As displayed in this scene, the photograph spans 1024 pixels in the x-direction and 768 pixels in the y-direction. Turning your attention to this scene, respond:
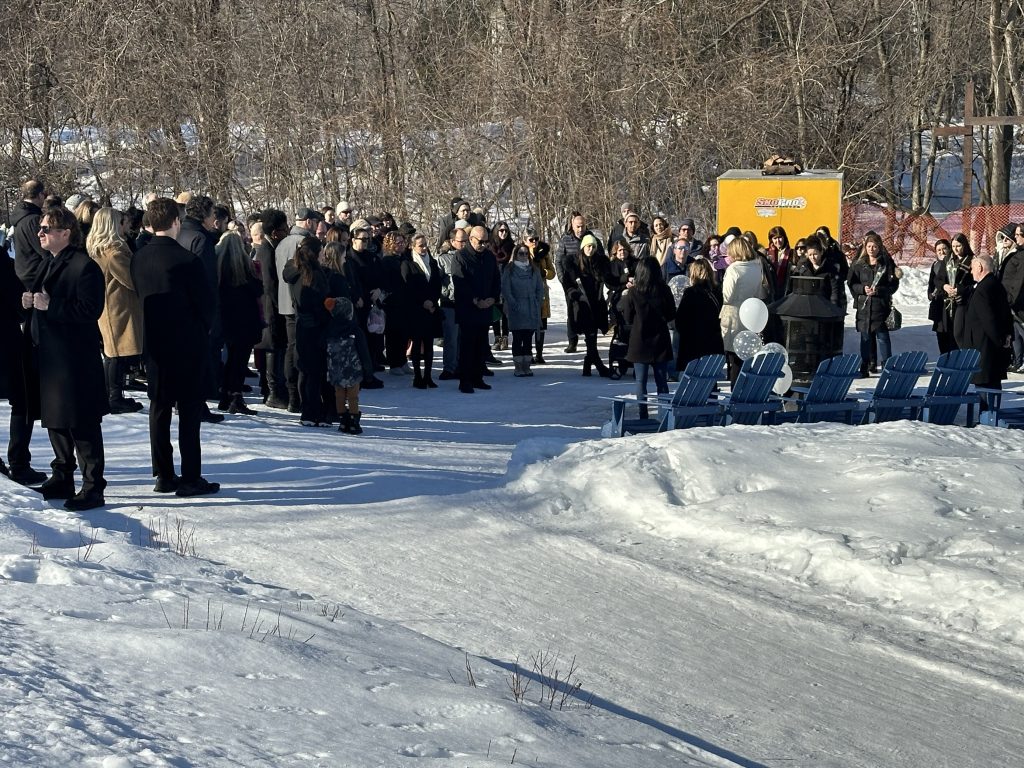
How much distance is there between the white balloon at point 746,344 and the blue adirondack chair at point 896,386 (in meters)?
1.62

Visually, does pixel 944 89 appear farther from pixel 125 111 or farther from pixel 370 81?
pixel 125 111

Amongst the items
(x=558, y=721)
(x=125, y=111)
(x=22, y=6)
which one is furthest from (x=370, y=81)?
(x=558, y=721)

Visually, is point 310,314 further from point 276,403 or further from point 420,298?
point 420,298

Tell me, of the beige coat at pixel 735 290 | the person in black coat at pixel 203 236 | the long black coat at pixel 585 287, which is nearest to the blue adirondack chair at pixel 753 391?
the beige coat at pixel 735 290

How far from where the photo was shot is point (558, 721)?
4.95 meters

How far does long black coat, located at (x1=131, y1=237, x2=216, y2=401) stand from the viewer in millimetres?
Result: 8391

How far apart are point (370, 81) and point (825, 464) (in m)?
27.8

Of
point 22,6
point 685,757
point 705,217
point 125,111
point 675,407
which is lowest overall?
point 685,757

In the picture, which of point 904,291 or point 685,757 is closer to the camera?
point 685,757

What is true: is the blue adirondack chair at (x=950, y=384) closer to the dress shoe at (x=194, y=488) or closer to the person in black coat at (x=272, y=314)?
the person in black coat at (x=272, y=314)

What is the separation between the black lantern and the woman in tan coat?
24.9 ft

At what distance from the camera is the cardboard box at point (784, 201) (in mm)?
22047

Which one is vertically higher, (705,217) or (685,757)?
(705,217)

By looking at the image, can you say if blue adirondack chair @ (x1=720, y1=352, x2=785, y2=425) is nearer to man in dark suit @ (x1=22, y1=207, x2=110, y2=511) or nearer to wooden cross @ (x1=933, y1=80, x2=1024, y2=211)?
man in dark suit @ (x1=22, y1=207, x2=110, y2=511)
